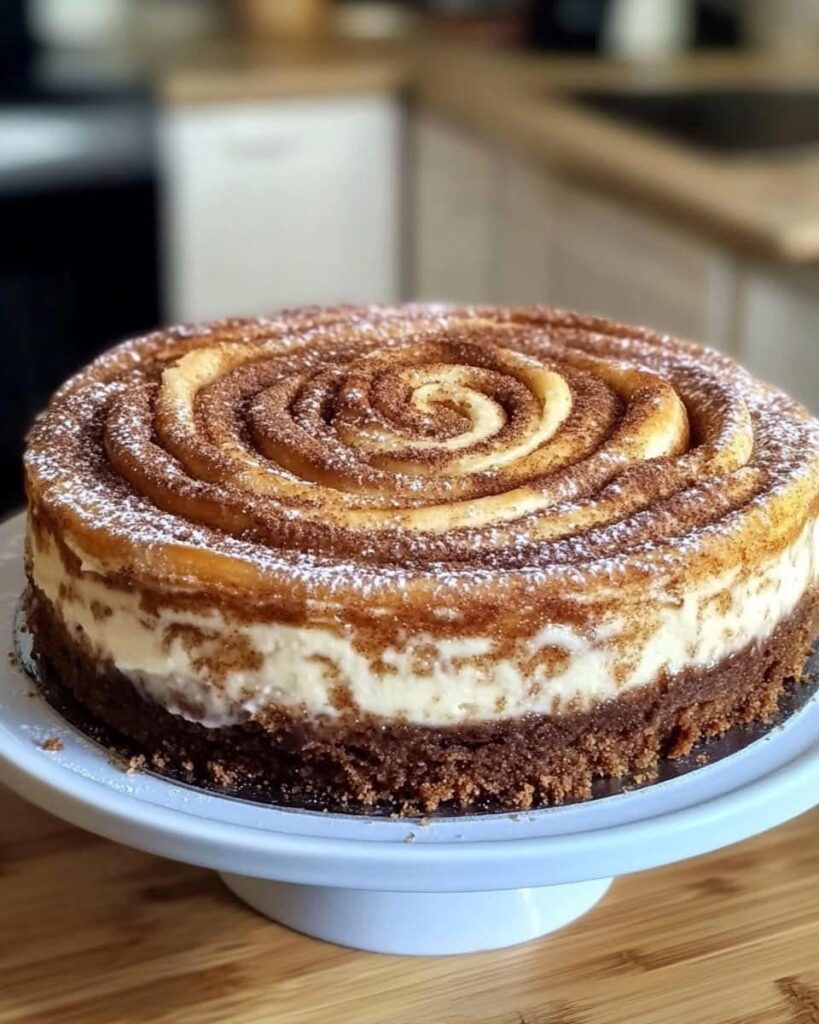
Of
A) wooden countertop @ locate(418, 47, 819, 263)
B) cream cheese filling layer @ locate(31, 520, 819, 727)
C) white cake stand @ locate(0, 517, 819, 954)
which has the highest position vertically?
wooden countertop @ locate(418, 47, 819, 263)

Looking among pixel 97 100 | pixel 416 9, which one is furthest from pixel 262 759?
pixel 416 9

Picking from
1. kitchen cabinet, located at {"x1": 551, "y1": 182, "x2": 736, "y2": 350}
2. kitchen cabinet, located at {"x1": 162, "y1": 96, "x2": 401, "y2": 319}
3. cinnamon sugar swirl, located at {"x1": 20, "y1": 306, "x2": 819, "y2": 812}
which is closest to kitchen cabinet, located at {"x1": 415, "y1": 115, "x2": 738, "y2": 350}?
kitchen cabinet, located at {"x1": 551, "y1": 182, "x2": 736, "y2": 350}

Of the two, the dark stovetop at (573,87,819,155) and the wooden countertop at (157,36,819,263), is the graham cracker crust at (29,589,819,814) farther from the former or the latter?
the dark stovetop at (573,87,819,155)

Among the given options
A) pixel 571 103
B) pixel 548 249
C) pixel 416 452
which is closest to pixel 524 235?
pixel 548 249

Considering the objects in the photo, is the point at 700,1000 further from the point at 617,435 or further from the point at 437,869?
the point at 617,435

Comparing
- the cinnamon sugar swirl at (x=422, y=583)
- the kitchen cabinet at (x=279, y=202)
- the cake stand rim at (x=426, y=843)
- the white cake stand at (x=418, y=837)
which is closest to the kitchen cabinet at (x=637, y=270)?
the kitchen cabinet at (x=279, y=202)

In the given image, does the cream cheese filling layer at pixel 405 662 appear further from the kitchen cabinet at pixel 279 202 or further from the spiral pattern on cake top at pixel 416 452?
the kitchen cabinet at pixel 279 202
